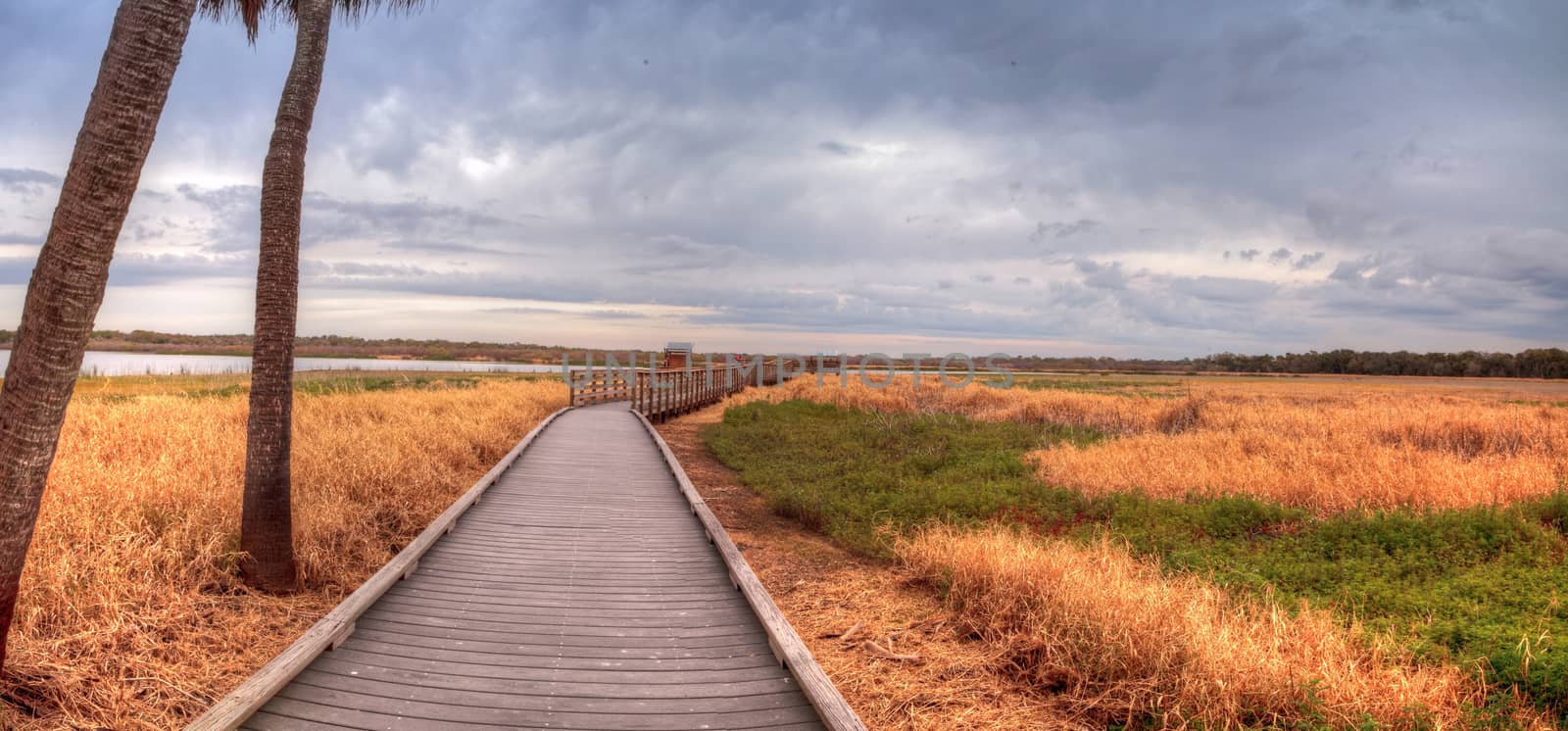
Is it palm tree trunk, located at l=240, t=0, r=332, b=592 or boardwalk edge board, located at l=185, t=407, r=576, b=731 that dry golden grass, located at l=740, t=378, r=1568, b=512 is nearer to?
boardwalk edge board, located at l=185, t=407, r=576, b=731

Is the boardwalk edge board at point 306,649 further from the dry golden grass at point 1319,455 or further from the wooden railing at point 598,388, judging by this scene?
the wooden railing at point 598,388

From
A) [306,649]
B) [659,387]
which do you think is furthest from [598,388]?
[306,649]

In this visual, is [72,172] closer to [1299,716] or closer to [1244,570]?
[1299,716]

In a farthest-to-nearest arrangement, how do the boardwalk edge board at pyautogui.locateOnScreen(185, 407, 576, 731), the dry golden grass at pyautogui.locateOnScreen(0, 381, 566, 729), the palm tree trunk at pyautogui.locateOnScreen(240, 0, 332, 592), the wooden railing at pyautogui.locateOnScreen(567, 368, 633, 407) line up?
the wooden railing at pyautogui.locateOnScreen(567, 368, 633, 407), the palm tree trunk at pyautogui.locateOnScreen(240, 0, 332, 592), the dry golden grass at pyautogui.locateOnScreen(0, 381, 566, 729), the boardwalk edge board at pyautogui.locateOnScreen(185, 407, 576, 731)

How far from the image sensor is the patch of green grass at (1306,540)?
636 cm

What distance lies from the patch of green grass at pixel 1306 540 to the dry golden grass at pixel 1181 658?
Answer: 2.27 ft

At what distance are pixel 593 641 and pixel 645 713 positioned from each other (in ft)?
4.11

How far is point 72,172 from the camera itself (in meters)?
3.96

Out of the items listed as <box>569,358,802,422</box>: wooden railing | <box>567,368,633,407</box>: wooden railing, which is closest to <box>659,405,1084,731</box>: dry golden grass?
<box>569,358,802,422</box>: wooden railing

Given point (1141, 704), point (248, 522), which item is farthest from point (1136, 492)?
point (248, 522)

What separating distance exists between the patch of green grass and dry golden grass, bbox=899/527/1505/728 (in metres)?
0.69

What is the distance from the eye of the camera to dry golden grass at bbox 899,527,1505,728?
16.4 feet

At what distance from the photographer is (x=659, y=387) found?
1038 inches

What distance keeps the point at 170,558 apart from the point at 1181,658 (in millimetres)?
8006
